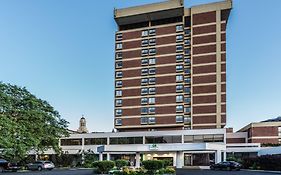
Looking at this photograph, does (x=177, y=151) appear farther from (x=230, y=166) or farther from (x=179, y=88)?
(x=179, y=88)

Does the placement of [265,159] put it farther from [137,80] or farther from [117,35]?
[117,35]

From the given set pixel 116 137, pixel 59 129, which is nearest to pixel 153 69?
pixel 116 137

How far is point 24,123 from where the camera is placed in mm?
55938

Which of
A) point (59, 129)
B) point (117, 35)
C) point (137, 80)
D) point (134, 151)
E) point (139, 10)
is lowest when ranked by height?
point (134, 151)

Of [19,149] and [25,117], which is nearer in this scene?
[19,149]

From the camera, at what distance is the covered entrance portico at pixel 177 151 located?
67.9m

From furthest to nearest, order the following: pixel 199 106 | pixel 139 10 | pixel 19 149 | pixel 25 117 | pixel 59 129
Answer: pixel 139 10
pixel 199 106
pixel 59 129
pixel 25 117
pixel 19 149

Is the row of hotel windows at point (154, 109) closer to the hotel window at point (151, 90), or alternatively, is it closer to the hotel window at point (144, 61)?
the hotel window at point (151, 90)

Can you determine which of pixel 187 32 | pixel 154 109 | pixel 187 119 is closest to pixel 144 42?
pixel 187 32

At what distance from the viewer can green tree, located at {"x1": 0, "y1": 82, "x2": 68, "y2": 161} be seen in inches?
1943

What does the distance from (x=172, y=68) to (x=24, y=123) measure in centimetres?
4356

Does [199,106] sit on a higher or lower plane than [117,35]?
lower

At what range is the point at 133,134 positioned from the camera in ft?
286

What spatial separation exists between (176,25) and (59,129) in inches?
1705
